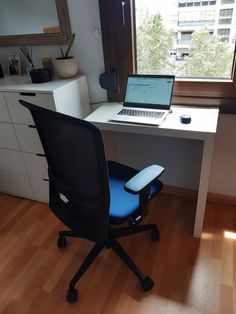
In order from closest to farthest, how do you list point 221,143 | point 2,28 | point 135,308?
point 135,308 → point 221,143 → point 2,28

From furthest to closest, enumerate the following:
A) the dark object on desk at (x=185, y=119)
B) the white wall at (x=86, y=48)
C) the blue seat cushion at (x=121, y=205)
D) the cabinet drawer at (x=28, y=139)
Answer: the cabinet drawer at (x=28, y=139) → the white wall at (x=86, y=48) → the dark object on desk at (x=185, y=119) → the blue seat cushion at (x=121, y=205)

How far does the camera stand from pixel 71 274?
4.93 ft

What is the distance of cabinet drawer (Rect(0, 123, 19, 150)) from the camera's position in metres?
1.82

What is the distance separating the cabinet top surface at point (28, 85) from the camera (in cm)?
159

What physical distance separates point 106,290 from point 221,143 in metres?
1.21

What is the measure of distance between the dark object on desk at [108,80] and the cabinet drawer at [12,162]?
2.76ft

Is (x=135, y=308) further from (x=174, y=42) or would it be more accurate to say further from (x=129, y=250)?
(x=174, y=42)

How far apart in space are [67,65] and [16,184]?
1.09 m

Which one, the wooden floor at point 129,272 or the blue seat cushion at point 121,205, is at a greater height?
the blue seat cushion at point 121,205

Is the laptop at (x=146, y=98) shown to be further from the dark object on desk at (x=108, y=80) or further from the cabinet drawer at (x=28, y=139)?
the cabinet drawer at (x=28, y=139)

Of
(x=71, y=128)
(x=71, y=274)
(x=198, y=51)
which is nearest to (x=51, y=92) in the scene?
(x=71, y=128)

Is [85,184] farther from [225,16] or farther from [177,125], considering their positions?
[225,16]

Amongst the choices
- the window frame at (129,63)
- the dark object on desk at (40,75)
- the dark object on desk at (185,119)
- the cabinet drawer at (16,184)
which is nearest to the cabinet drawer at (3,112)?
the dark object on desk at (40,75)

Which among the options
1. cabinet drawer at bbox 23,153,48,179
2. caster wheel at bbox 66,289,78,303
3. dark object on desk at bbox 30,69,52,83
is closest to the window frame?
dark object on desk at bbox 30,69,52,83
